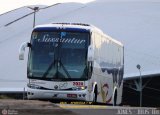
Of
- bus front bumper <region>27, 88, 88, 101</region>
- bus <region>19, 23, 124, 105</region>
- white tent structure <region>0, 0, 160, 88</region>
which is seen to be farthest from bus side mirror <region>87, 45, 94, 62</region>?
white tent structure <region>0, 0, 160, 88</region>

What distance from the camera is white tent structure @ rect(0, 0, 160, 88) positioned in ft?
161

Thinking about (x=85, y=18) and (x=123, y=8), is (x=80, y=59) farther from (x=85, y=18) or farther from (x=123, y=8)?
(x=123, y=8)

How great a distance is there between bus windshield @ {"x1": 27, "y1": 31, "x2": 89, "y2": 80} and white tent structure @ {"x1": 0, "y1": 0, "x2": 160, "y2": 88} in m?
24.5

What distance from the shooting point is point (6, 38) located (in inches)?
2411

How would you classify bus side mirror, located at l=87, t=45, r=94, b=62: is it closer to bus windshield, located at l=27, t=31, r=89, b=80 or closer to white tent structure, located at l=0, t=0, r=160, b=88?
bus windshield, located at l=27, t=31, r=89, b=80

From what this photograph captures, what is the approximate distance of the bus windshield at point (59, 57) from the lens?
21.8 m

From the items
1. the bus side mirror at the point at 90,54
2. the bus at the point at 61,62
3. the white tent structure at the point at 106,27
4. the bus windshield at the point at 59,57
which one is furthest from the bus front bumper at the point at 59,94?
the white tent structure at the point at 106,27

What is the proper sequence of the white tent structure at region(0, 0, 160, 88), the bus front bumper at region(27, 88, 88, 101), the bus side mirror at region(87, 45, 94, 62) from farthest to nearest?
the white tent structure at region(0, 0, 160, 88) → the bus front bumper at region(27, 88, 88, 101) → the bus side mirror at region(87, 45, 94, 62)

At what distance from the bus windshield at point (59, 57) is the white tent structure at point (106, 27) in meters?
24.5

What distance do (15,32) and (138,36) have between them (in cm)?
1405

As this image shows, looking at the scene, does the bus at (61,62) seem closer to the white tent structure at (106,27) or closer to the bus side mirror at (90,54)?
the bus side mirror at (90,54)

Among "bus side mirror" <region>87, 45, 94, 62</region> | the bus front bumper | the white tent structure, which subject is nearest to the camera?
"bus side mirror" <region>87, 45, 94, 62</region>

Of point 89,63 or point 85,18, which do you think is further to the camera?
point 85,18

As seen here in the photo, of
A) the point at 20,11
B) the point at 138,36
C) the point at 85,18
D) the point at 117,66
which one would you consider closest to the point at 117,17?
the point at 85,18
